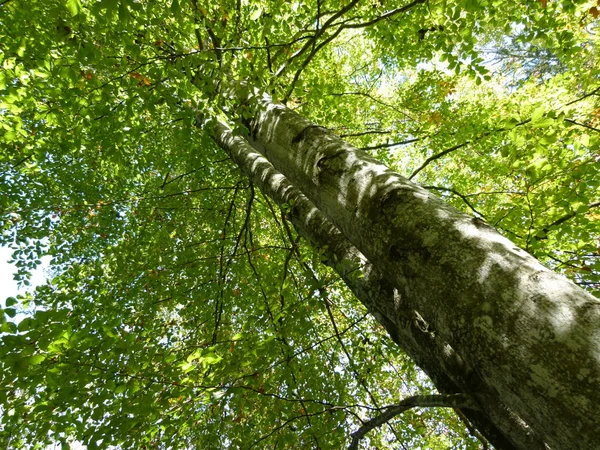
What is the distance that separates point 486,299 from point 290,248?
8.52 ft

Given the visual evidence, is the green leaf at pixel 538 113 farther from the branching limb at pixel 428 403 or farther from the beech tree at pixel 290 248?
the branching limb at pixel 428 403

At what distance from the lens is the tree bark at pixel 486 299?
0.77 meters

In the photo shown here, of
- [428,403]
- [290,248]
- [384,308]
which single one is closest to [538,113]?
[384,308]

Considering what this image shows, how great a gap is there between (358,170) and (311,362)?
113 inches

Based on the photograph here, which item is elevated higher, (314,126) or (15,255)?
(15,255)

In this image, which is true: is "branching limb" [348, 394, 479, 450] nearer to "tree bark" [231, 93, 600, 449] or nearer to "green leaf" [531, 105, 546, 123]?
"tree bark" [231, 93, 600, 449]

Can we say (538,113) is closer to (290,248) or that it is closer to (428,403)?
(428,403)

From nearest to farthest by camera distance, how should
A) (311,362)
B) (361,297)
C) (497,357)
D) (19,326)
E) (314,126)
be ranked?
(497,357) < (19,326) < (314,126) < (361,297) < (311,362)

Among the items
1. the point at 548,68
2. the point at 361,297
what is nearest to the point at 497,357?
the point at 361,297

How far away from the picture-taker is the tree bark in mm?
766

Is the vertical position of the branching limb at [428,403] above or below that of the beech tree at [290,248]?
below

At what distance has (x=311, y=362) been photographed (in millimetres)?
3797

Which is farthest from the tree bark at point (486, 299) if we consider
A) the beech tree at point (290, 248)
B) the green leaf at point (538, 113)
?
the green leaf at point (538, 113)

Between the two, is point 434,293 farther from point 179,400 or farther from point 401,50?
point 401,50
